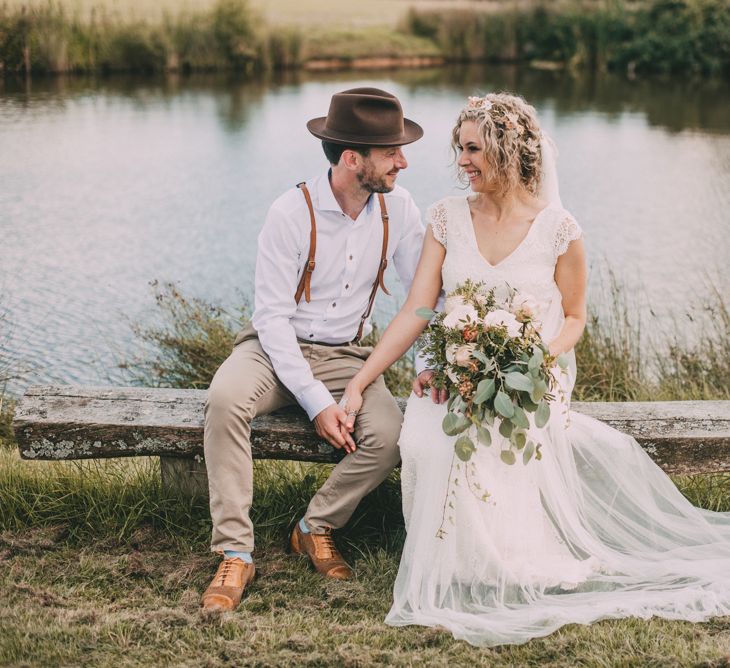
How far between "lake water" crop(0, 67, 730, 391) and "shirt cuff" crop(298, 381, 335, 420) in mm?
3373

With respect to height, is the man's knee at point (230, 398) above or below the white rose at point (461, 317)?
below

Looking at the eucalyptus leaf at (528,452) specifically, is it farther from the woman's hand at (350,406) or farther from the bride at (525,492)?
the woman's hand at (350,406)

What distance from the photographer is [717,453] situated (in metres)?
3.55

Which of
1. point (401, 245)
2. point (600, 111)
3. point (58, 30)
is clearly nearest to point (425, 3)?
point (600, 111)

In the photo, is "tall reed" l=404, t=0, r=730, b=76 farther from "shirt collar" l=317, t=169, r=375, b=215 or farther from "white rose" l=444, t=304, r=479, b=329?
"white rose" l=444, t=304, r=479, b=329

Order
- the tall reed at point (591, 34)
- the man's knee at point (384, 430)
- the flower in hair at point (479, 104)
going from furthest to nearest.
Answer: the tall reed at point (591, 34) < the flower in hair at point (479, 104) < the man's knee at point (384, 430)

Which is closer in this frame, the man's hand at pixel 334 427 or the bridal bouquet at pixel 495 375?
the bridal bouquet at pixel 495 375

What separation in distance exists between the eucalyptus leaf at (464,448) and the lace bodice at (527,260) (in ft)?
2.21

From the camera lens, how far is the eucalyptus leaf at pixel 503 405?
2.98 metres

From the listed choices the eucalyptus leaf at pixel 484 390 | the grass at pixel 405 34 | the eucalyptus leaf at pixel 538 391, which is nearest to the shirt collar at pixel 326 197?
the eucalyptus leaf at pixel 484 390

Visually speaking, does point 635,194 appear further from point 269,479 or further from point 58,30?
point 58,30

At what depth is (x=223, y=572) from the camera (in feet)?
10.3

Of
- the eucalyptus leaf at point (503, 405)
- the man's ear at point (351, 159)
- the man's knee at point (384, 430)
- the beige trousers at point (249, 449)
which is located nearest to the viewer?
the eucalyptus leaf at point (503, 405)

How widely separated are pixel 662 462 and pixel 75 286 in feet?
19.6
